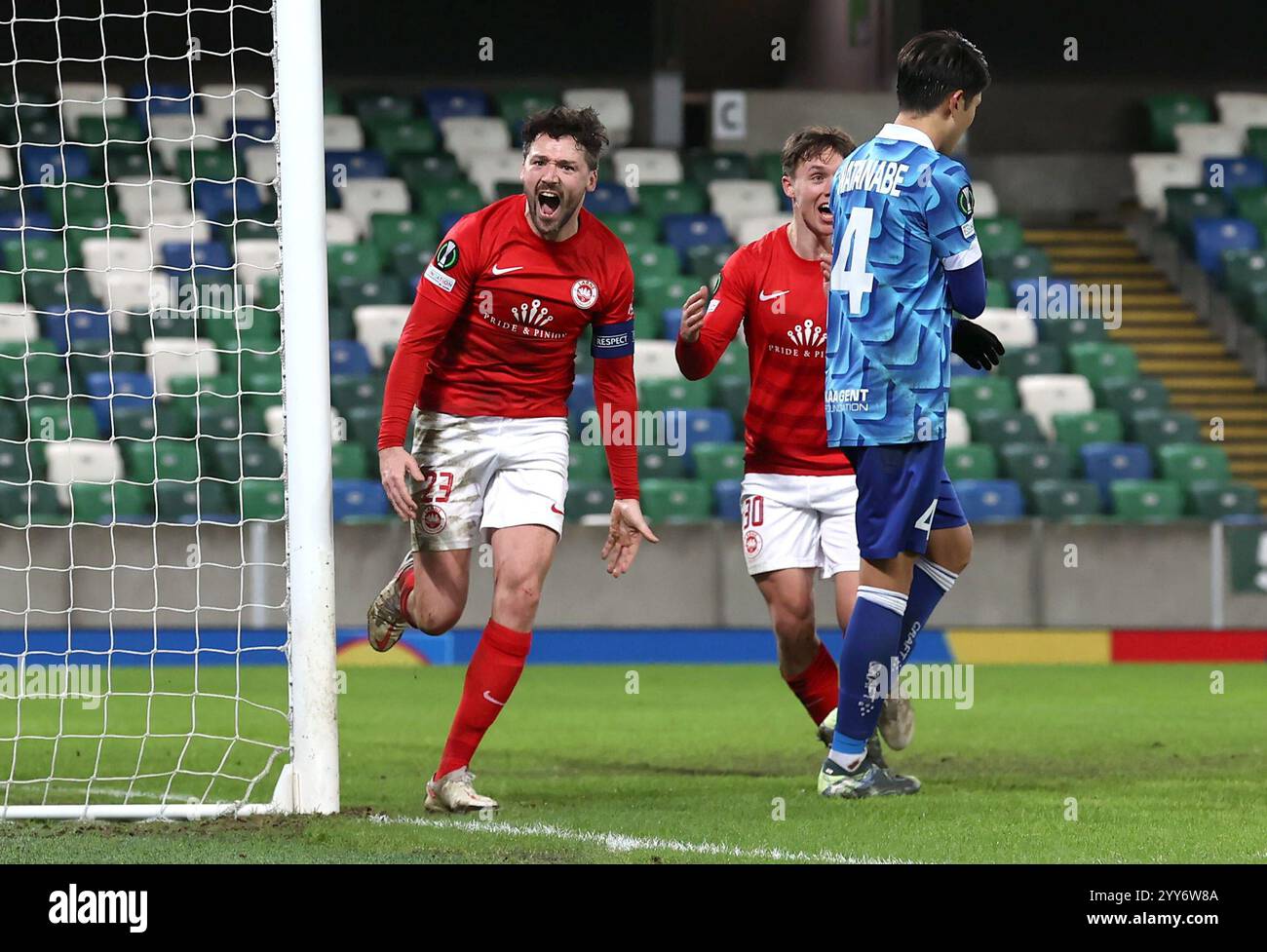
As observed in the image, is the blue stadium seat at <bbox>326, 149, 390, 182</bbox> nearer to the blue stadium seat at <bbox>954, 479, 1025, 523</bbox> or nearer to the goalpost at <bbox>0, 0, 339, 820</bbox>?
the goalpost at <bbox>0, 0, 339, 820</bbox>

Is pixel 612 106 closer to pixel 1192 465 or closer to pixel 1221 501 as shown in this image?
pixel 1192 465

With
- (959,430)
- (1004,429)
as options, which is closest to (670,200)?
(959,430)

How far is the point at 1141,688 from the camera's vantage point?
937 centimetres

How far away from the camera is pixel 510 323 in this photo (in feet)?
16.6

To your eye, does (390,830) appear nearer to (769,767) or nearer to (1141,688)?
Result: (769,767)

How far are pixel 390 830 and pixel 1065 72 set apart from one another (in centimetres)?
1549

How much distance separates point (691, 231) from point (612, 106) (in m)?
2.40

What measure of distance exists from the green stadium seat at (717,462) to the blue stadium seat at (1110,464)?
2535 millimetres

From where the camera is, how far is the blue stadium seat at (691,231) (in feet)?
49.1

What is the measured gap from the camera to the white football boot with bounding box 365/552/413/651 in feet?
17.6

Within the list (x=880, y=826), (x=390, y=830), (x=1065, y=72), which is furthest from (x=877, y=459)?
(x=1065, y=72)

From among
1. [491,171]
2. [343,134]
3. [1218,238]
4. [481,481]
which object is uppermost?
[343,134]

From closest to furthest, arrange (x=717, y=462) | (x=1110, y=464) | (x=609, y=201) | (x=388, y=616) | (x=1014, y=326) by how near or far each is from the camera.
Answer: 1. (x=388, y=616)
2. (x=717, y=462)
3. (x=1110, y=464)
4. (x=1014, y=326)
5. (x=609, y=201)

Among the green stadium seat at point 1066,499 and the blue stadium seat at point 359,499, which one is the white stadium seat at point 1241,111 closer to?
the green stadium seat at point 1066,499
